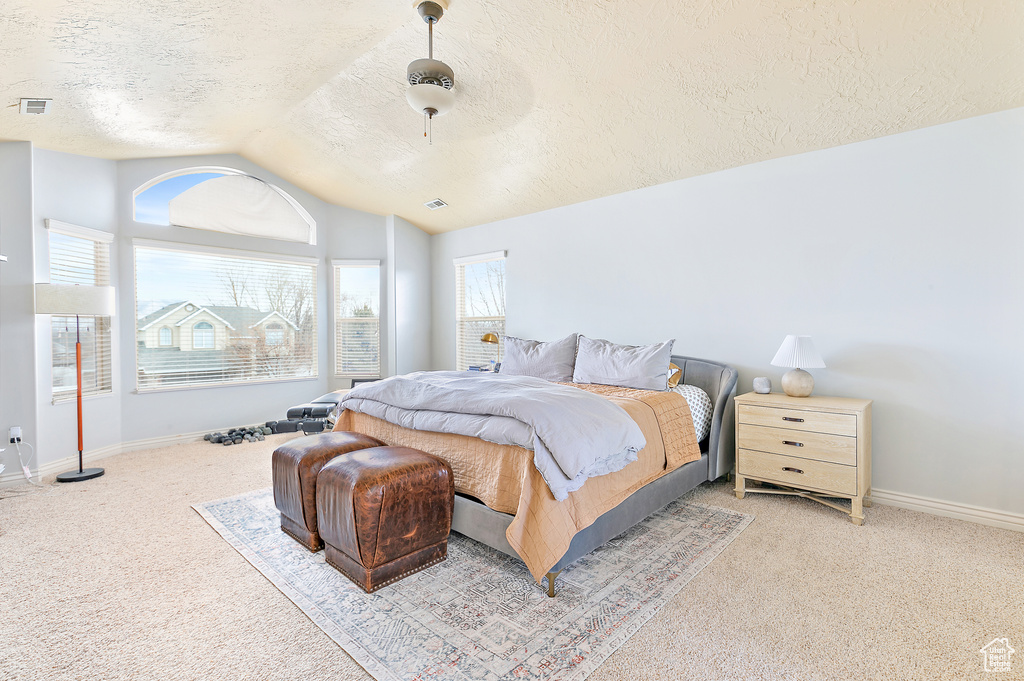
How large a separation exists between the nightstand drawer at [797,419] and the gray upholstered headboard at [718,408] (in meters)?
0.19

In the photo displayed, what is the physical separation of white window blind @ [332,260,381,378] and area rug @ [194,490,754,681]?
10.5 ft

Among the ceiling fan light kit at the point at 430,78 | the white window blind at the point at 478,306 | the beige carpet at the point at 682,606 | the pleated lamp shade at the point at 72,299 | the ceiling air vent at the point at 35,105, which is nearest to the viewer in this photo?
the beige carpet at the point at 682,606

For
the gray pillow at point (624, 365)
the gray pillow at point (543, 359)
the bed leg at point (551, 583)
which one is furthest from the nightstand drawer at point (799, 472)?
the bed leg at point (551, 583)

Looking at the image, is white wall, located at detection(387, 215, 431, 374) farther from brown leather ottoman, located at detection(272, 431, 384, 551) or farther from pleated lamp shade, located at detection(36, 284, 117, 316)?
brown leather ottoman, located at detection(272, 431, 384, 551)

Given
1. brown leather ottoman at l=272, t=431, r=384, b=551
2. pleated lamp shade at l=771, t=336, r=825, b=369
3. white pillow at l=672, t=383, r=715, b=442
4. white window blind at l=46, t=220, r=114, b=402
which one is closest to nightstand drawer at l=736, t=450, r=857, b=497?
white pillow at l=672, t=383, r=715, b=442

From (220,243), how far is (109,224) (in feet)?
2.97

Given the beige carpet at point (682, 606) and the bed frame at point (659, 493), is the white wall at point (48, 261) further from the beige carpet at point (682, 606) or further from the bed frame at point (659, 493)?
the bed frame at point (659, 493)

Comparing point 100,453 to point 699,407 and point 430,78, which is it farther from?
Result: point 699,407

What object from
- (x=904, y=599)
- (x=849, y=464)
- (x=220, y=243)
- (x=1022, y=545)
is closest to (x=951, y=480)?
(x=1022, y=545)

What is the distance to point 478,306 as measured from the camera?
564 centimetres

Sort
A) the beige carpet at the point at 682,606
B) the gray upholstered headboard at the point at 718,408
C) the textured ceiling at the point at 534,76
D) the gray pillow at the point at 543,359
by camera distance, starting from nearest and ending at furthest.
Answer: the beige carpet at the point at 682,606 → the textured ceiling at the point at 534,76 → the gray upholstered headboard at the point at 718,408 → the gray pillow at the point at 543,359

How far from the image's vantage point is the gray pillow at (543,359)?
4027 millimetres

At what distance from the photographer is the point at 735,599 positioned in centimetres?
197

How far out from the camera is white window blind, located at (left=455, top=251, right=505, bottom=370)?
540 cm
